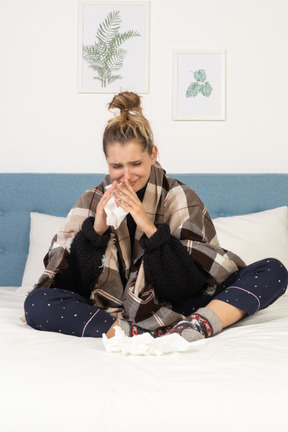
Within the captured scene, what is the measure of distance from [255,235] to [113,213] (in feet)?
2.86

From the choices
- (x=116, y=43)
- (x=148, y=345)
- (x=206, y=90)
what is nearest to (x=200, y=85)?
(x=206, y=90)

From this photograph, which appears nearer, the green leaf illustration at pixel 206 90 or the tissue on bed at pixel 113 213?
the tissue on bed at pixel 113 213

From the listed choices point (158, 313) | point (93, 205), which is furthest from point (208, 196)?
point (158, 313)

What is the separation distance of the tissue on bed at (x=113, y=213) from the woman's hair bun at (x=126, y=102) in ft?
0.95

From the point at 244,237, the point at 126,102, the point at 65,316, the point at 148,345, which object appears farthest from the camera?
the point at 244,237

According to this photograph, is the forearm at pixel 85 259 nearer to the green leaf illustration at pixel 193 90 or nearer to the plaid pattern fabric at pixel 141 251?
the plaid pattern fabric at pixel 141 251

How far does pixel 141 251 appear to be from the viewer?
1.88 m

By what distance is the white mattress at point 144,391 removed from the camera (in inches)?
45.3

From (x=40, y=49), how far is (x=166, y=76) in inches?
23.7

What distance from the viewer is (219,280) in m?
1.81

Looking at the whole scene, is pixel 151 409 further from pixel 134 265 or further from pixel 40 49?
pixel 40 49

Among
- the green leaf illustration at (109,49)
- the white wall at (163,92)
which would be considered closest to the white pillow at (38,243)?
the white wall at (163,92)

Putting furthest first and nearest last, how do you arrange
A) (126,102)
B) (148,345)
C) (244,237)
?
(244,237), (126,102), (148,345)

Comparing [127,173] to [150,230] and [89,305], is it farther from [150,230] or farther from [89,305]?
[89,305]
